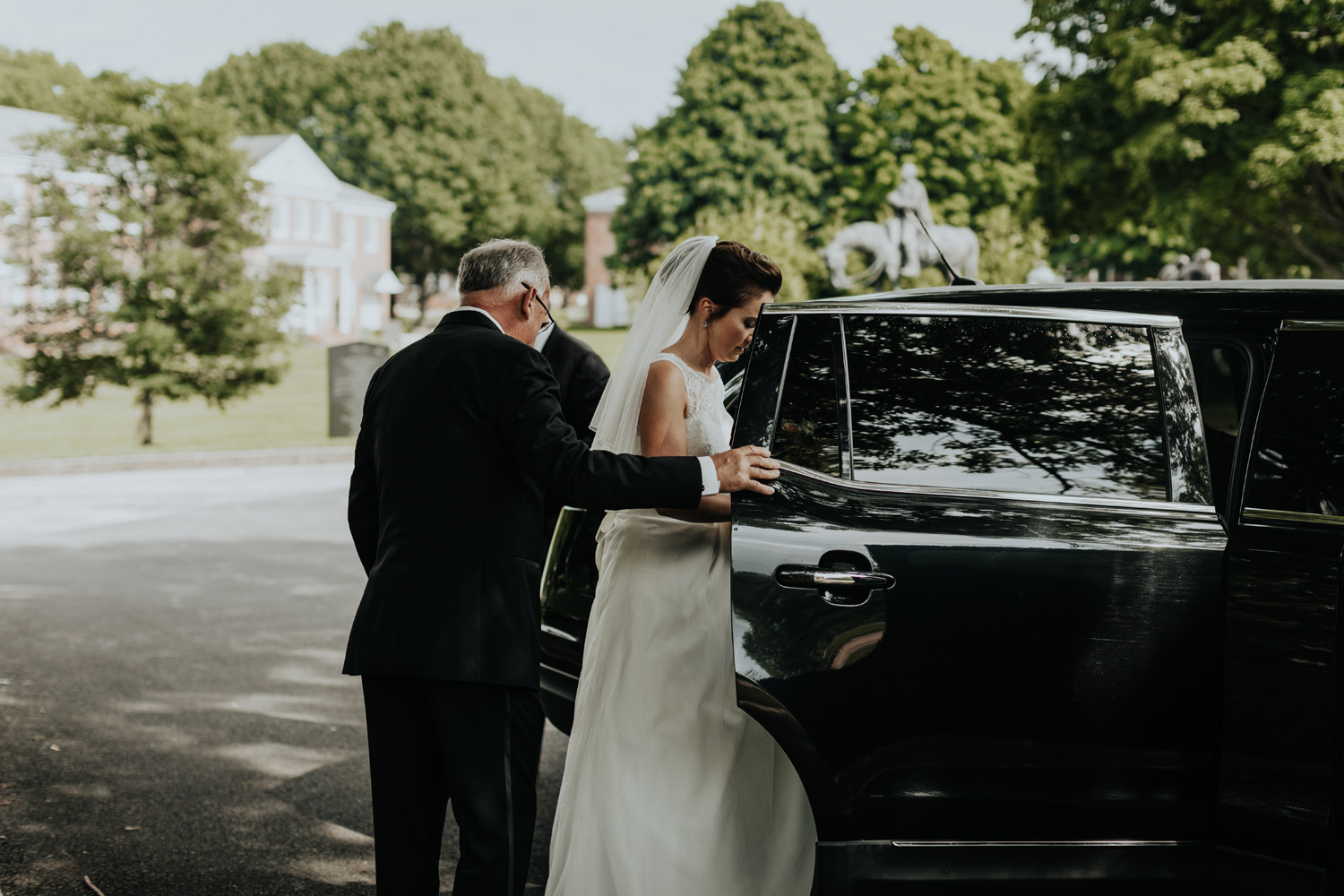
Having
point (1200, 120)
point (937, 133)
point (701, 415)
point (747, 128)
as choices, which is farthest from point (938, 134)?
point (701, 415)

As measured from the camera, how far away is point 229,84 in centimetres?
7638

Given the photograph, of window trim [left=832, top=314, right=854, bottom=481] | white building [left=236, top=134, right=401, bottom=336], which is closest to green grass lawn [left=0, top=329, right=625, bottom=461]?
window trim [left=832, top=314, right=854, bottom=481]

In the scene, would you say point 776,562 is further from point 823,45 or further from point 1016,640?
point 823,45

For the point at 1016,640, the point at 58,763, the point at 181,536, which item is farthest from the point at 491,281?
the point at 181,536

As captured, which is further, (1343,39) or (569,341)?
(1343,39)

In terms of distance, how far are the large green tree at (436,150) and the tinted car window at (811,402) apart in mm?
57966

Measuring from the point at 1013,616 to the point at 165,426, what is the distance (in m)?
24.7

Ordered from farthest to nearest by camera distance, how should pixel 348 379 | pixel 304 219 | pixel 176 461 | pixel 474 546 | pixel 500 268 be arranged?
pixel 304 219, pixel 348 379, pixel 176 461, pixel 500 268, pixel 474 546

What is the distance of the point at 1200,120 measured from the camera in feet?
56.7

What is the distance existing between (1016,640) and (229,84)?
82.8 meters

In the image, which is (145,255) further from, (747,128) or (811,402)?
(747,128)

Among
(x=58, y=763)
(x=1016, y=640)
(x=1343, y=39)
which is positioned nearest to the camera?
(x=1016, y=640)

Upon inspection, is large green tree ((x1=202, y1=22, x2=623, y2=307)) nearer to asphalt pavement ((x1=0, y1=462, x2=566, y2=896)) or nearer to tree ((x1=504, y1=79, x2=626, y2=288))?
tree ((x1=504, y1=79, x2=626, y2=288))

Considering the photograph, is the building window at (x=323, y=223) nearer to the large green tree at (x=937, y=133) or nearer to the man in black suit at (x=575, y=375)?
the large green tree at (x=937, y=133)
